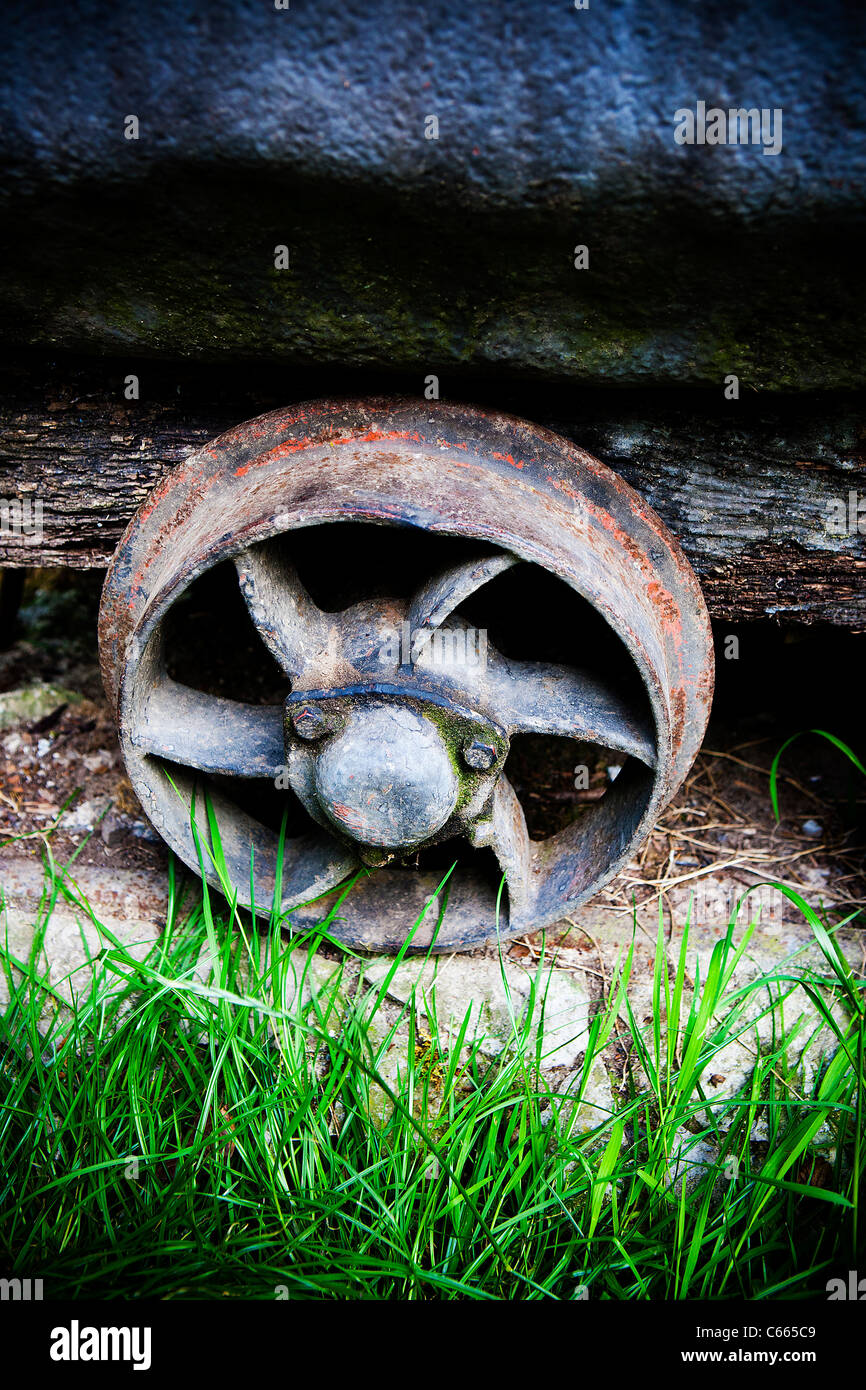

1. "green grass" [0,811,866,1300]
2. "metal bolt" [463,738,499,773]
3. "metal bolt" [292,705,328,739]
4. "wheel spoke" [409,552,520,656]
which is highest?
"wheel spoke" [409,552,520,656]

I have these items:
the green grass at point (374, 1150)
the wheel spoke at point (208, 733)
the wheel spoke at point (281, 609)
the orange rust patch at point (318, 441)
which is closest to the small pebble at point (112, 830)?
the green grass at point (374, 1150)

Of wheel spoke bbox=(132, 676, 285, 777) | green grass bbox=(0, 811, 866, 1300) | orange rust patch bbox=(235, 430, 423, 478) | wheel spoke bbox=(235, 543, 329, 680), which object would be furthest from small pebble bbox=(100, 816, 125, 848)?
orange rust patch bbox=(235, 430, 423, 478)

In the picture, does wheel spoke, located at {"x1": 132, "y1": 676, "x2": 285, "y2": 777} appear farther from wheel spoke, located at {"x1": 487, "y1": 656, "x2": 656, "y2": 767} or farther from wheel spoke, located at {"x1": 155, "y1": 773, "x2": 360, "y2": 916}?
wheel spoke, located at {"x1": 487, "y1": 656, "x2": 656, "y2": 767}

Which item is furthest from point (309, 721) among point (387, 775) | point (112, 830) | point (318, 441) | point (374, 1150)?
point (112, 830)

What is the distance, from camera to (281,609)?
136 centimetres

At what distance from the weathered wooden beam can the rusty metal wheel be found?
6 centimetres

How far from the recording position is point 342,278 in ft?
3.83

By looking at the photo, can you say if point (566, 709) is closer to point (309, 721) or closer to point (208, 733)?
point (309, 721)

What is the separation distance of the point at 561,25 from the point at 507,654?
3.01 feet

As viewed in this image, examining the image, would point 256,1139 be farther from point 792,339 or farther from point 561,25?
point 561,25

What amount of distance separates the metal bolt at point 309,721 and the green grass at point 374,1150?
358 mm

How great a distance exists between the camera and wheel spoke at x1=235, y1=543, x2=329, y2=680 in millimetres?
1289

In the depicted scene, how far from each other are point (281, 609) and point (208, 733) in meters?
0.25

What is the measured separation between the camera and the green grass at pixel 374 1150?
4.26 ft
